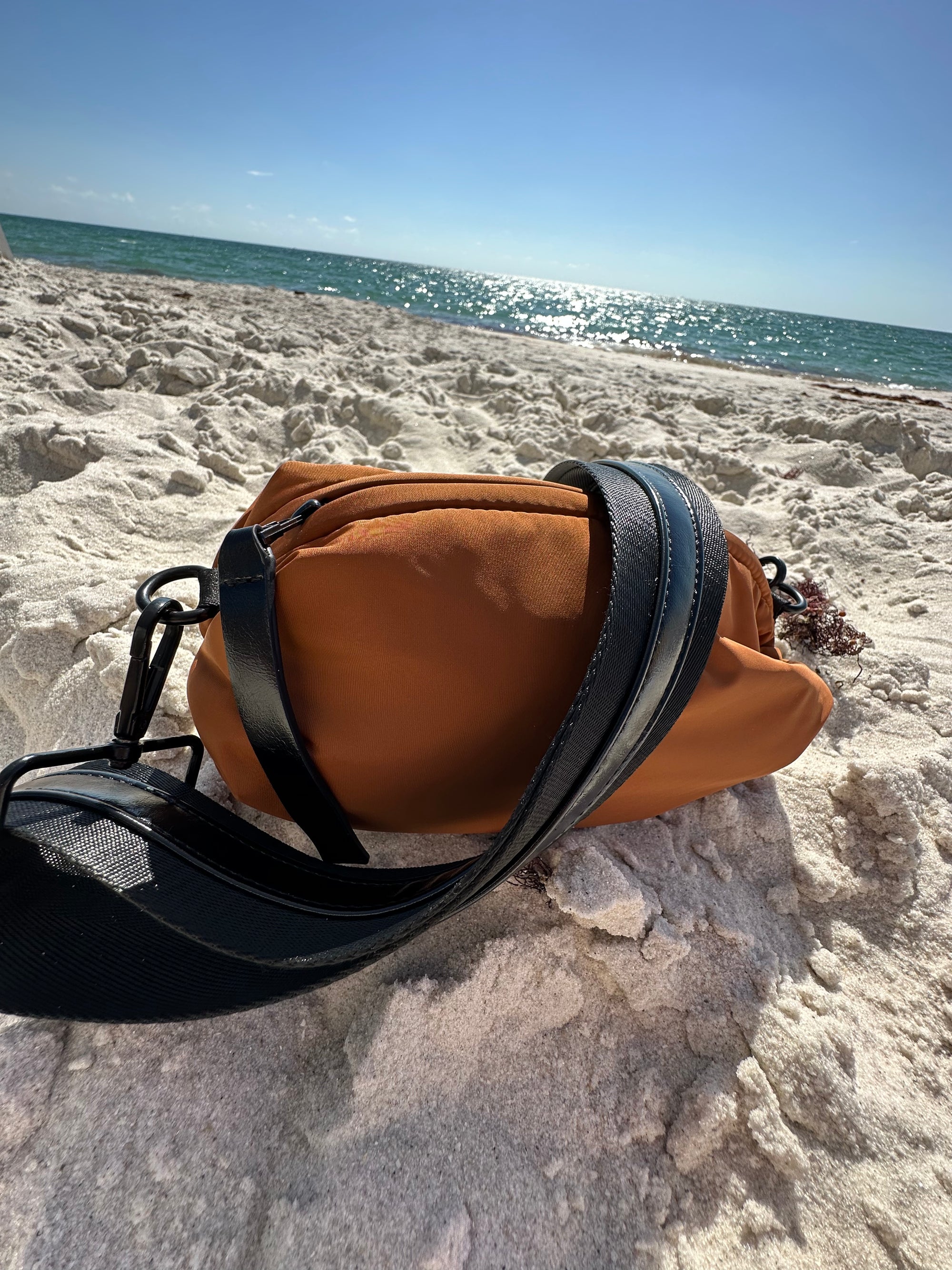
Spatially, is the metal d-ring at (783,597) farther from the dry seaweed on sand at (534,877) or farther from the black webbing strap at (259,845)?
the dry seaweed on sand at (534,877)

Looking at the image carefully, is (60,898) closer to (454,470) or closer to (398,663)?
(398,663)

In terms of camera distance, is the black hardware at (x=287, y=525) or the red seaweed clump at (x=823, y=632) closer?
the black hardware at (x=287, y=525)

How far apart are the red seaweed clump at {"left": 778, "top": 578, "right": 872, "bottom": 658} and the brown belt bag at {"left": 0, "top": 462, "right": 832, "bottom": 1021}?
1.01 metres

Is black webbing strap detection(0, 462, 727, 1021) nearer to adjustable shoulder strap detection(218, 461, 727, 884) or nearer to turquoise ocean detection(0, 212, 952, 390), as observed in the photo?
adjustable shoulder strap detection(218, 461, 727, 884)

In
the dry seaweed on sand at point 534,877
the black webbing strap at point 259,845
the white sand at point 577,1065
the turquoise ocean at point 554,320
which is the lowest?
the white sand at point 577,1065

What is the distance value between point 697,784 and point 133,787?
3.41 ft

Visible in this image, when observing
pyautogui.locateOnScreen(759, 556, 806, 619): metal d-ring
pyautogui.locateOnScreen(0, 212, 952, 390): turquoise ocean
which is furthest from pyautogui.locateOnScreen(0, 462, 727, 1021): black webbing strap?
pyautogui.locateOnScreen(0, 212, 952, 390): turquoise ocean

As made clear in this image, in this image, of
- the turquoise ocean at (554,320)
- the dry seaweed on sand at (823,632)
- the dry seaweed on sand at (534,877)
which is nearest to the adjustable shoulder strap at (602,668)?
the dry seaweed on sand at (534,877)

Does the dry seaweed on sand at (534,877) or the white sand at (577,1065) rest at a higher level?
the dry seaweed on sand at (534,877)

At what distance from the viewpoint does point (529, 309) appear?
26.3 meters

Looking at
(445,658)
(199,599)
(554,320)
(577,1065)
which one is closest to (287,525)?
(199,599)

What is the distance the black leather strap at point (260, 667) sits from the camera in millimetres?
1012

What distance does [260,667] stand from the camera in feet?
3.34

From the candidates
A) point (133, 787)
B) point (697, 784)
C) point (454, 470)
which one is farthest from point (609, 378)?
point (133, 787)
